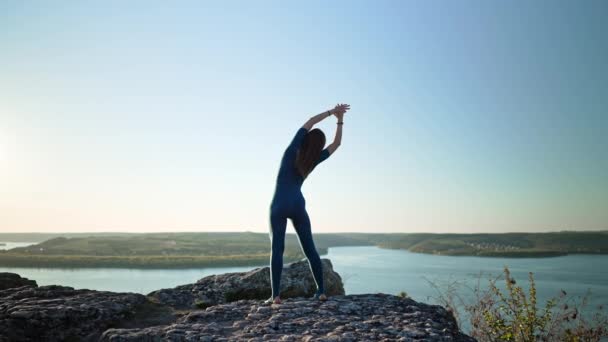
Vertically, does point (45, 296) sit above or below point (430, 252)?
above

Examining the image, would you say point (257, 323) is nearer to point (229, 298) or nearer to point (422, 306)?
point (422, 306)

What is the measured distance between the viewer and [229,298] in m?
9.46

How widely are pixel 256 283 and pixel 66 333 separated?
4426 mm

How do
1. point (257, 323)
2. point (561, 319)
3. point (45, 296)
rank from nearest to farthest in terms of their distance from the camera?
point (257, 323) → point (561, 319) → point (45, 296)

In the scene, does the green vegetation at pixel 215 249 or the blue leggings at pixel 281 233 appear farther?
the green vegetation at pixel 215 249

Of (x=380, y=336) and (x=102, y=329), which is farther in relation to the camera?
(x=102, y=329)

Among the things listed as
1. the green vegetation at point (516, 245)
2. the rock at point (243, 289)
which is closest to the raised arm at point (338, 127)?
the rock at point (243, 289)

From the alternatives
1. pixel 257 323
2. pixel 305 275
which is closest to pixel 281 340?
pixel 257 323

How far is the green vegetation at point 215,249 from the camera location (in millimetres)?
82688

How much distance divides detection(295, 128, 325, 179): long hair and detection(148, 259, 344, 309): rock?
380 centimetres

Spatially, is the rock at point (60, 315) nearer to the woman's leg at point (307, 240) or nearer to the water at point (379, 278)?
the woman's leg at point (307, 240)

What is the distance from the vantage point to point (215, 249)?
4916 inches

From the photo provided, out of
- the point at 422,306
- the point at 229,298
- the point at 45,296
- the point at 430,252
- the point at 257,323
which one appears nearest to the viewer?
the point at 257,323

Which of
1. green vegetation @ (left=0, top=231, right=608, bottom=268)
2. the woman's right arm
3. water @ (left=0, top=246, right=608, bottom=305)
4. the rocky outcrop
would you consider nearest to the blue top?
the woman's right arm
